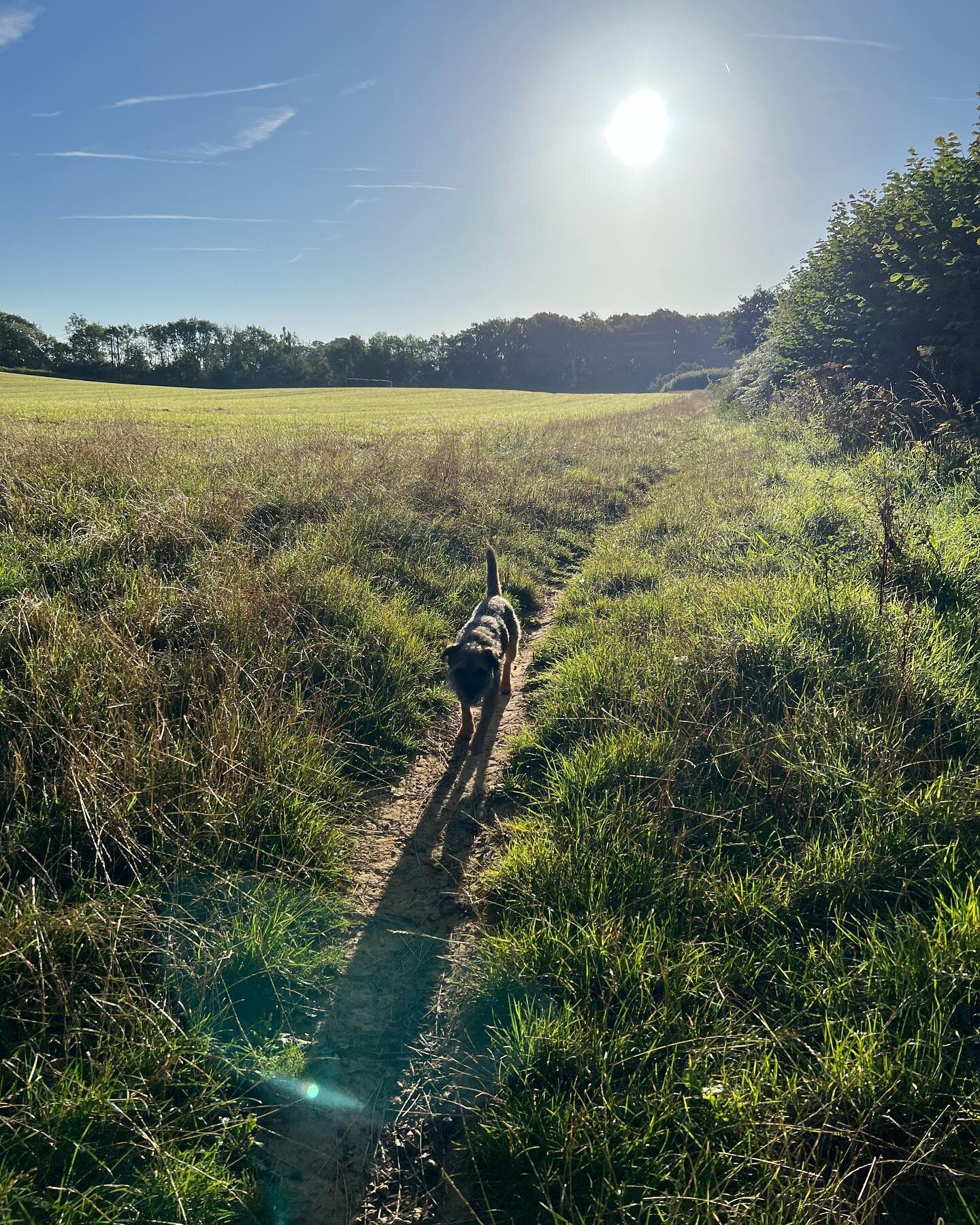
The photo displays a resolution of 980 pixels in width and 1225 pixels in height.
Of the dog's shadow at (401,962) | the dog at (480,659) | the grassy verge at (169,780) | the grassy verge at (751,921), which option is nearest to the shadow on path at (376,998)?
the dog's shadow at (401,962)

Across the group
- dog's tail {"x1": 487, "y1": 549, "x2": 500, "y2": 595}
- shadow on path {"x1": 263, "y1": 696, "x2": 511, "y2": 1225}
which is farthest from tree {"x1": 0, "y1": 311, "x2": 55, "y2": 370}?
shadow on path {"x1": 263, "y1": 696, "x2": 511, "y2": 1225}

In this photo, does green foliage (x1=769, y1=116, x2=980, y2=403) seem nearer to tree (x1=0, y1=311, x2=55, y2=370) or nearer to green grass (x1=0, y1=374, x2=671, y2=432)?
green grass (x1=0, y1=374, x2=671, y2=432)

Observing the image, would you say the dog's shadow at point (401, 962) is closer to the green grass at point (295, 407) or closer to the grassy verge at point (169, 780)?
the grassy verge at point (169, 780)

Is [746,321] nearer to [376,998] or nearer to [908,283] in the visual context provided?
[908,283]

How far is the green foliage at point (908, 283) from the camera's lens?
35.9ft

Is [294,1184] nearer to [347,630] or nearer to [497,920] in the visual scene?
[497,920]

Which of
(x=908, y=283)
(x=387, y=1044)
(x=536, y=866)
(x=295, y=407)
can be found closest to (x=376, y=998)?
(x=387, y=1044)

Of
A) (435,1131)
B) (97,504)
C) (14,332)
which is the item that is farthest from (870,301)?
(14,332)

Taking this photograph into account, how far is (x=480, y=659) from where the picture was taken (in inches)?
188

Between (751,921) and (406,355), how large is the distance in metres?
81.3

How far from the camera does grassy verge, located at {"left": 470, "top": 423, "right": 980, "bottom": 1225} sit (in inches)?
75.3

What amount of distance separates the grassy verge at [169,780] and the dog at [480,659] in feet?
1.47

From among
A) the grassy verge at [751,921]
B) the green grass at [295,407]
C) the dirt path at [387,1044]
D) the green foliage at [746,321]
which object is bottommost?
the dirt path at [387,1044]

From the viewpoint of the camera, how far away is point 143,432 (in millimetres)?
9234
